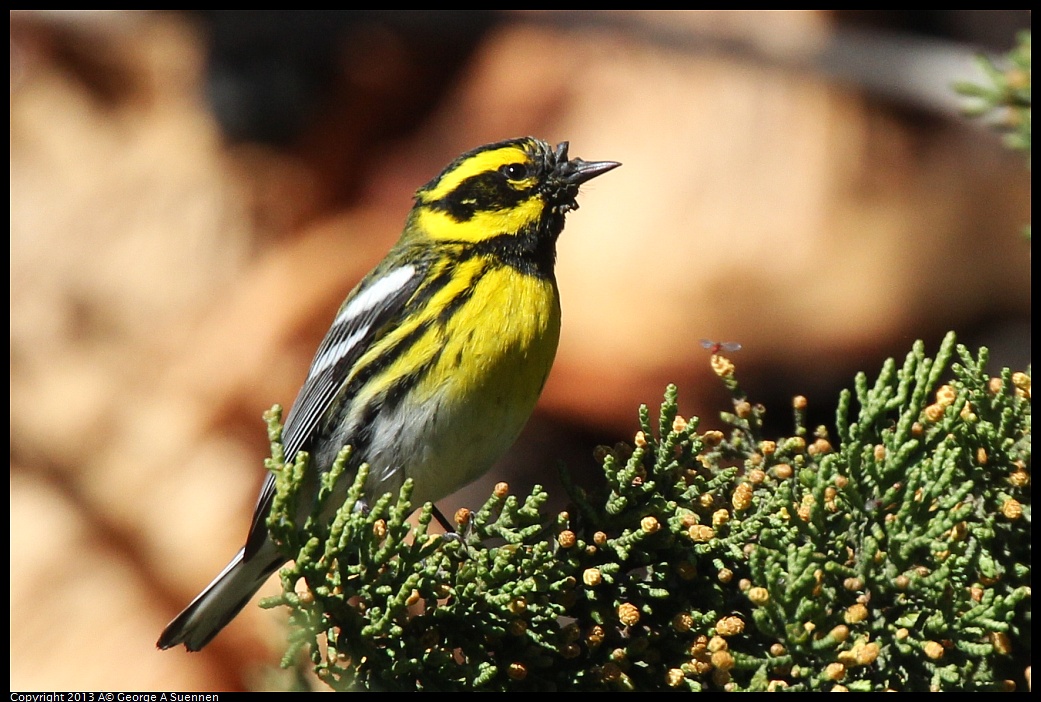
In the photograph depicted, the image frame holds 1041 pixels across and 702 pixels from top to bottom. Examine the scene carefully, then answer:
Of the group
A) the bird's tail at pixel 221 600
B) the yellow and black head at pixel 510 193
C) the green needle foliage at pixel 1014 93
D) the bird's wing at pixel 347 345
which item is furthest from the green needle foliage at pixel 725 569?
the yellow and black head at pixel 510 193

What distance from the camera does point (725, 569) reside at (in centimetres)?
199

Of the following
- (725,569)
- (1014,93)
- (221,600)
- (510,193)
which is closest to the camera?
(725,569)

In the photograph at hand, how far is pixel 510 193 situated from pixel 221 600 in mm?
1441

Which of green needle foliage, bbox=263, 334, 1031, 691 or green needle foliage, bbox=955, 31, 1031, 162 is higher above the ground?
green needle foliage, bbox=955, 31, 1031, 162

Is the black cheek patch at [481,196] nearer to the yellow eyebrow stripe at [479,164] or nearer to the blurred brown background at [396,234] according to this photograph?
the yellow eyebrow stripe at [479,164]

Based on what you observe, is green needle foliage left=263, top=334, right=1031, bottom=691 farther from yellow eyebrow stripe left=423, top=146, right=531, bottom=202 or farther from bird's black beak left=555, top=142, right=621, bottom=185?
yellow eyebrow stripe left=423, top=146, right=531, bottom=202

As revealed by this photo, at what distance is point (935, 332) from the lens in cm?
552

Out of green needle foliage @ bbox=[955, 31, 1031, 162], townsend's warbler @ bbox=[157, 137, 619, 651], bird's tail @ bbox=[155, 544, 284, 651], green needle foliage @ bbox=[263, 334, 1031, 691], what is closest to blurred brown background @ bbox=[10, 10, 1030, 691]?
bird's tail @ bbox=[155, 544, 284, 651]

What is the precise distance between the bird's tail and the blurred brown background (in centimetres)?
210

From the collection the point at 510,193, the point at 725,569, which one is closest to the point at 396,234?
the point at 510,193

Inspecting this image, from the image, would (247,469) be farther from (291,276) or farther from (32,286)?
(32,286)

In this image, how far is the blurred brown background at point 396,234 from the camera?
17.6ft

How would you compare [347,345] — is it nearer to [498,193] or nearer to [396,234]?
[498,193]

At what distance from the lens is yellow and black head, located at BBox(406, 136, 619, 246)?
10.1 feet
